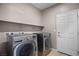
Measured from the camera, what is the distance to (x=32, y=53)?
5.11ft

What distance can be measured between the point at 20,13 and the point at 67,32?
0.81 metres

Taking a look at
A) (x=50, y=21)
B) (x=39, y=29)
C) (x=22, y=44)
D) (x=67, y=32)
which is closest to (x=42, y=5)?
(x=50, y=21)

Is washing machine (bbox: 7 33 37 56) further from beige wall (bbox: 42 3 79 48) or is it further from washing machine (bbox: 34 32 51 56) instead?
beige wall (bbox: 42 3 79 48)

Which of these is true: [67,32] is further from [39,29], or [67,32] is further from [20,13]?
[20,13]

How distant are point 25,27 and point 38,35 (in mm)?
253

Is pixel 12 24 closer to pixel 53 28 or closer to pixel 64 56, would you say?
pixel 53 28

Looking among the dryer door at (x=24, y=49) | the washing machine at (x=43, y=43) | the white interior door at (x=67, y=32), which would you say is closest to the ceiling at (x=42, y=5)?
the white interior door at (x=67, y=32)

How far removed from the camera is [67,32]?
1527 mm

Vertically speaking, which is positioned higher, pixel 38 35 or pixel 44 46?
pixel 38 35

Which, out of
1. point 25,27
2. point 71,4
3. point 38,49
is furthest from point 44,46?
point 71,4

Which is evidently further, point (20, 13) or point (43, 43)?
point (43, 43)

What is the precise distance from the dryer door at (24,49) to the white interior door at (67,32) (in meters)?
0.46

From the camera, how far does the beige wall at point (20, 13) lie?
1432mm

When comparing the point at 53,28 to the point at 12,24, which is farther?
the point at 53,28
